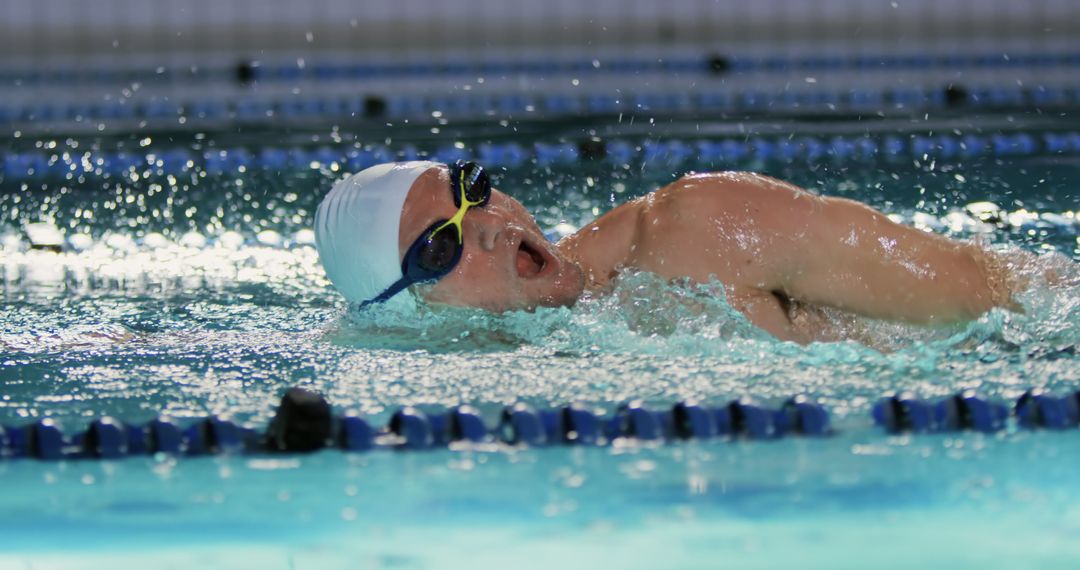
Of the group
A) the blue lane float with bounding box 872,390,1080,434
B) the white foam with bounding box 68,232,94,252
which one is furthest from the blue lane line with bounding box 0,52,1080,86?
the blue lane float with bounding box 872,390,1080,434

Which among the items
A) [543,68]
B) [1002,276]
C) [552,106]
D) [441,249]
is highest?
[543,68]

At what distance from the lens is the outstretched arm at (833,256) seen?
2.72m

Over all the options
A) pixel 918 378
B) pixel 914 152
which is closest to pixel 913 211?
pixel 914 152

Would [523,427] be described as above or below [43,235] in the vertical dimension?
below

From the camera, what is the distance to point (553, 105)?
6.95m

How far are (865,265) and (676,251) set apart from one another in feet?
1.20

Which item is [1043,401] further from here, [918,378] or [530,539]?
[530,539]

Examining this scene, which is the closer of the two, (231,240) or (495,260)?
(495,260)

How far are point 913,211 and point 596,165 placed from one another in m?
1.38

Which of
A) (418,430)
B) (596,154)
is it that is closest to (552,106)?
(596,154)

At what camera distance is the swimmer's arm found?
107 inches

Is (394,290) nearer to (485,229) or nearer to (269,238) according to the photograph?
(485,229)

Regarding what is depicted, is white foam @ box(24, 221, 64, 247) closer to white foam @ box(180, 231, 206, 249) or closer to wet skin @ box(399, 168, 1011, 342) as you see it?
white foam @ box(180, 231, 206, 249)

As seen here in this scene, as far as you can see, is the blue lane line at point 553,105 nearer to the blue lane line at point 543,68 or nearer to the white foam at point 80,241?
the blue lane line at point 543,68
